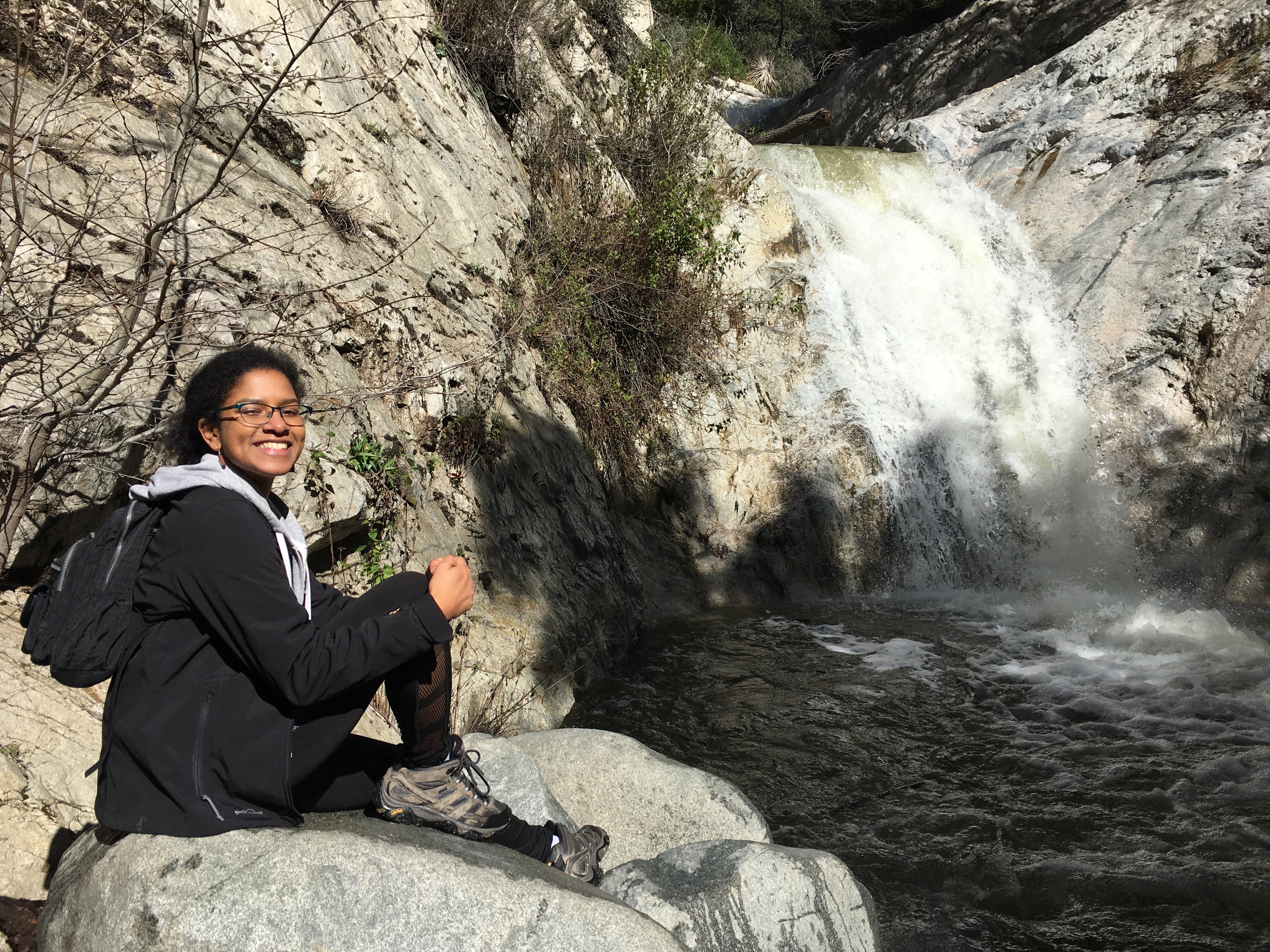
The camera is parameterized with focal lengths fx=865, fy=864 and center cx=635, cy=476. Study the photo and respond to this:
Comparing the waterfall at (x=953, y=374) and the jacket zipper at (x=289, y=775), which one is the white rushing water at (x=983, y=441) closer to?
the waterfall at (x=953, y=374)

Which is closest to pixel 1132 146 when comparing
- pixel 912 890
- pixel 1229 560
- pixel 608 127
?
pixel 1229 560

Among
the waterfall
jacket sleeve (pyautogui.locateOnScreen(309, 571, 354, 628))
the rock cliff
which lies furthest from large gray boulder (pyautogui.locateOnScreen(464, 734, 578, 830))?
the rock cliff

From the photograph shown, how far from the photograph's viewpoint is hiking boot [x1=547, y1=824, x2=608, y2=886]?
102 inches

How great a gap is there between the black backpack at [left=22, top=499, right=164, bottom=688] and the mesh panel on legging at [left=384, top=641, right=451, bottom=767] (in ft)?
2.14

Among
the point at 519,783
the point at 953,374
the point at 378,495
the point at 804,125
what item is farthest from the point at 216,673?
the point at 804,125

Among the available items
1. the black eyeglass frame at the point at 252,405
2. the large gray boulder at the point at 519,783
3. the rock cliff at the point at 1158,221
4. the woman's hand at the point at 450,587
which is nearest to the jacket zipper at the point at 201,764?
the woman's hand at the point at 450,587

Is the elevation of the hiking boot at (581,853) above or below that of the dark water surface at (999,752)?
above

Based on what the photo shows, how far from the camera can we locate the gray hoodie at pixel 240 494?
2000 mm

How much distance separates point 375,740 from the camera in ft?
8.23

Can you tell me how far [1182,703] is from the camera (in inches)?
210

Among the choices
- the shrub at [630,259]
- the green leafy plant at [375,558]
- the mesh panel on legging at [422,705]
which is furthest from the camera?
the shrub at [630,259]

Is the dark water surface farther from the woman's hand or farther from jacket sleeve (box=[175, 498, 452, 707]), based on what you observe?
jacket sleeve (box=[175, 498, 452, 707])

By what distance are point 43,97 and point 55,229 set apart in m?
1.01

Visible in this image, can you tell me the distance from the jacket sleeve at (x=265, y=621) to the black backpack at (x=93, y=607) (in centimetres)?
14
